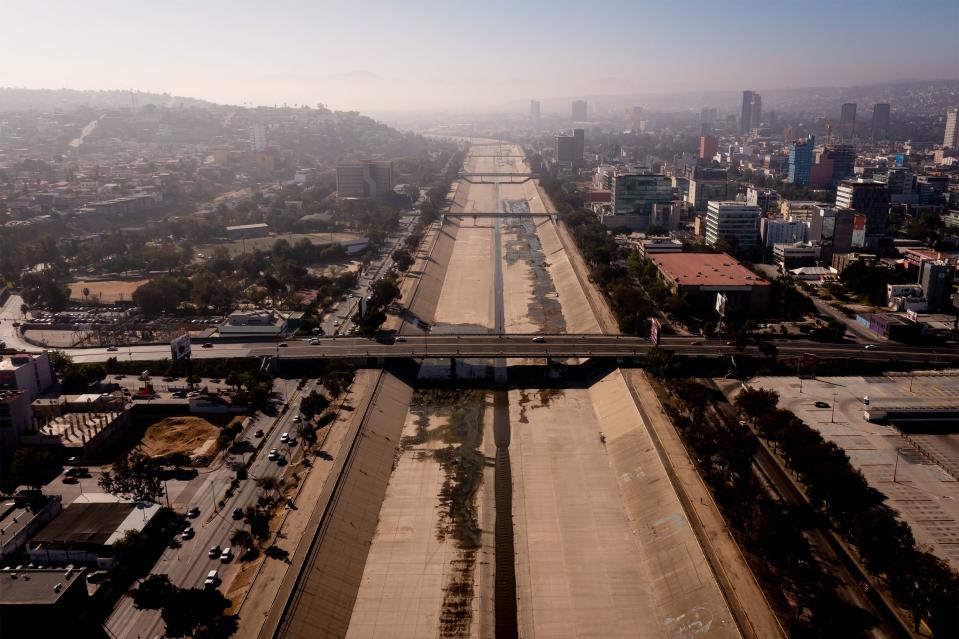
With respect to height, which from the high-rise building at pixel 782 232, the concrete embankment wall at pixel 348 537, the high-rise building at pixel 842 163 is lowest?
the concrete embankment wall at pixel 348 537

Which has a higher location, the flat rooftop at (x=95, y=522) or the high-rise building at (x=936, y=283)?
the high-rise building at (x=936, y=283)

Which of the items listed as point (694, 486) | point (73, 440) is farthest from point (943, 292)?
point (73, 440)

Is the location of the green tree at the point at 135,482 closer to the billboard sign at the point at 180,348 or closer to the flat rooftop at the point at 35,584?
the flat rooftop at the point at 35,584

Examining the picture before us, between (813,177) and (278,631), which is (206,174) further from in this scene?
(278,631)

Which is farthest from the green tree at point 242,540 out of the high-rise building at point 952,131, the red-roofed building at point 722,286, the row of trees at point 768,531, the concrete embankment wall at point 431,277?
the high-rise building at point 952,131

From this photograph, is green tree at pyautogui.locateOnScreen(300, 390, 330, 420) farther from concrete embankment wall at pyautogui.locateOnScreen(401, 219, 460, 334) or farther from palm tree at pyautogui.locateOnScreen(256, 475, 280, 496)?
concrete embankment wall at pyautogui.locateOnScreen(401, 219, 460, 334)

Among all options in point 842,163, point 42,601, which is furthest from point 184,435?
point 842,163
